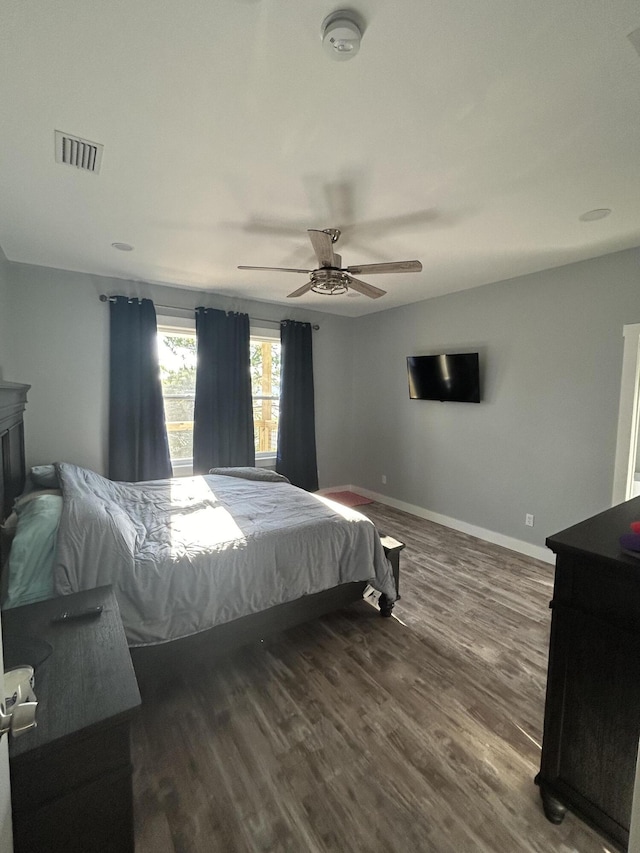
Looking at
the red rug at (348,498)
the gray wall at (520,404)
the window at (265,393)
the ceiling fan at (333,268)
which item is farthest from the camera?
the red rug at (348,498)

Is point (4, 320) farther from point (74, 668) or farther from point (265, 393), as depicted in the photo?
point (74, 668)

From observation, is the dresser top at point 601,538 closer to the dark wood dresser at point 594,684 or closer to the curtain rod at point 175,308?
the dark wood dresser at point 594,684

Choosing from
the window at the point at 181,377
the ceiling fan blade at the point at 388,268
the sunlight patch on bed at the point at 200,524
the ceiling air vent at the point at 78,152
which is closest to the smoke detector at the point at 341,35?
the ceiling air vent at the point at 78,152

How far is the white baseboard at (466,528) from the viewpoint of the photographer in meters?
3.49

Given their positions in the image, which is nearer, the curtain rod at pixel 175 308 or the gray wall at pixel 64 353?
the gray wall at pixel 64 353

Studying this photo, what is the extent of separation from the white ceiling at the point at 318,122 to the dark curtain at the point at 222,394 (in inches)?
61.0

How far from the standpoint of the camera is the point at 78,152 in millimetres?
1714

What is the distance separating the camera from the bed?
5.77ft

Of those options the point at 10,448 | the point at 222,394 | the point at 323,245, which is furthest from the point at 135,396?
the point at 323,245

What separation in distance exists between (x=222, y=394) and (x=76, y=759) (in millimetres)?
3624

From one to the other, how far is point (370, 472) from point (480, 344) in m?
2.35

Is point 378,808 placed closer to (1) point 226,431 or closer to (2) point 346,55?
(2) point 346,55

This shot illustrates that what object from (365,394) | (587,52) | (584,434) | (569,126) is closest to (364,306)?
(365,394)

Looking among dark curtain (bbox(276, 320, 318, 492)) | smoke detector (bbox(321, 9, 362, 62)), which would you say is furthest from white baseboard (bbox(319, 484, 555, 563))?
smoke detector (bbox(321, 9, 362, 62))
